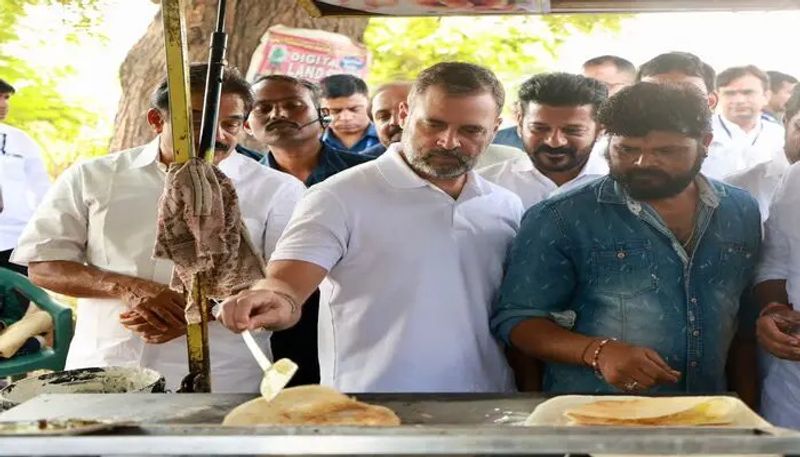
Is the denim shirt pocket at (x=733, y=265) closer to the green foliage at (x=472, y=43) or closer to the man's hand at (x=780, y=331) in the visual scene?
the man's hand at (x=780, y=331)

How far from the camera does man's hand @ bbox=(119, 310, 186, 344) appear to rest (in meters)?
2.82

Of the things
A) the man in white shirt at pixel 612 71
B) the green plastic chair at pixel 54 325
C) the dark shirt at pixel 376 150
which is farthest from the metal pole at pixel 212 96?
the man in white shirt at pixel 612 71

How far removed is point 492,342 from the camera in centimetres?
268

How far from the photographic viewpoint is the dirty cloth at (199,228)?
6.97 ft

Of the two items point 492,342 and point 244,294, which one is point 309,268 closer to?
point 244,294

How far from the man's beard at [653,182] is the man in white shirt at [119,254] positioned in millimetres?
1163

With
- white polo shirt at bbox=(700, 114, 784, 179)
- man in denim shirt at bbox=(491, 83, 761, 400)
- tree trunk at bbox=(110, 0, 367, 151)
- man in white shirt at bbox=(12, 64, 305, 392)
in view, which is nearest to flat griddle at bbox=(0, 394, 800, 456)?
man in denim shirt at bbox=(491, 83, 761, 400)

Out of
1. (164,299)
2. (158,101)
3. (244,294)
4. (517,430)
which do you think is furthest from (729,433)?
(158,101)

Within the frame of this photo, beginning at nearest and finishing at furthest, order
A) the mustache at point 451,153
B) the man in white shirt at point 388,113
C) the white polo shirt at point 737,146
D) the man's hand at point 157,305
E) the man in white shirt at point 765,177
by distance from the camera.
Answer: the mustache at point 451,153 → the man's hand at point 157,305 → the man in white shirt at point 765,177 → the white polo shirt at point 737,146 → the man in white shirt at point 388,113

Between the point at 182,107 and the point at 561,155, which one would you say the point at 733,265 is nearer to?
the point at 561,155

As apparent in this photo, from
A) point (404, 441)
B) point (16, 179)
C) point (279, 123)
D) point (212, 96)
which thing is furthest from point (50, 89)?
point (404, 441)

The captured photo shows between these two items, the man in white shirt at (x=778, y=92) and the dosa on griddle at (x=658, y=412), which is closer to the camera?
the dosa on griddle at (x=658, y=412)

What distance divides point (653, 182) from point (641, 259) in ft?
0.70

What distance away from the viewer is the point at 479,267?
266cm
